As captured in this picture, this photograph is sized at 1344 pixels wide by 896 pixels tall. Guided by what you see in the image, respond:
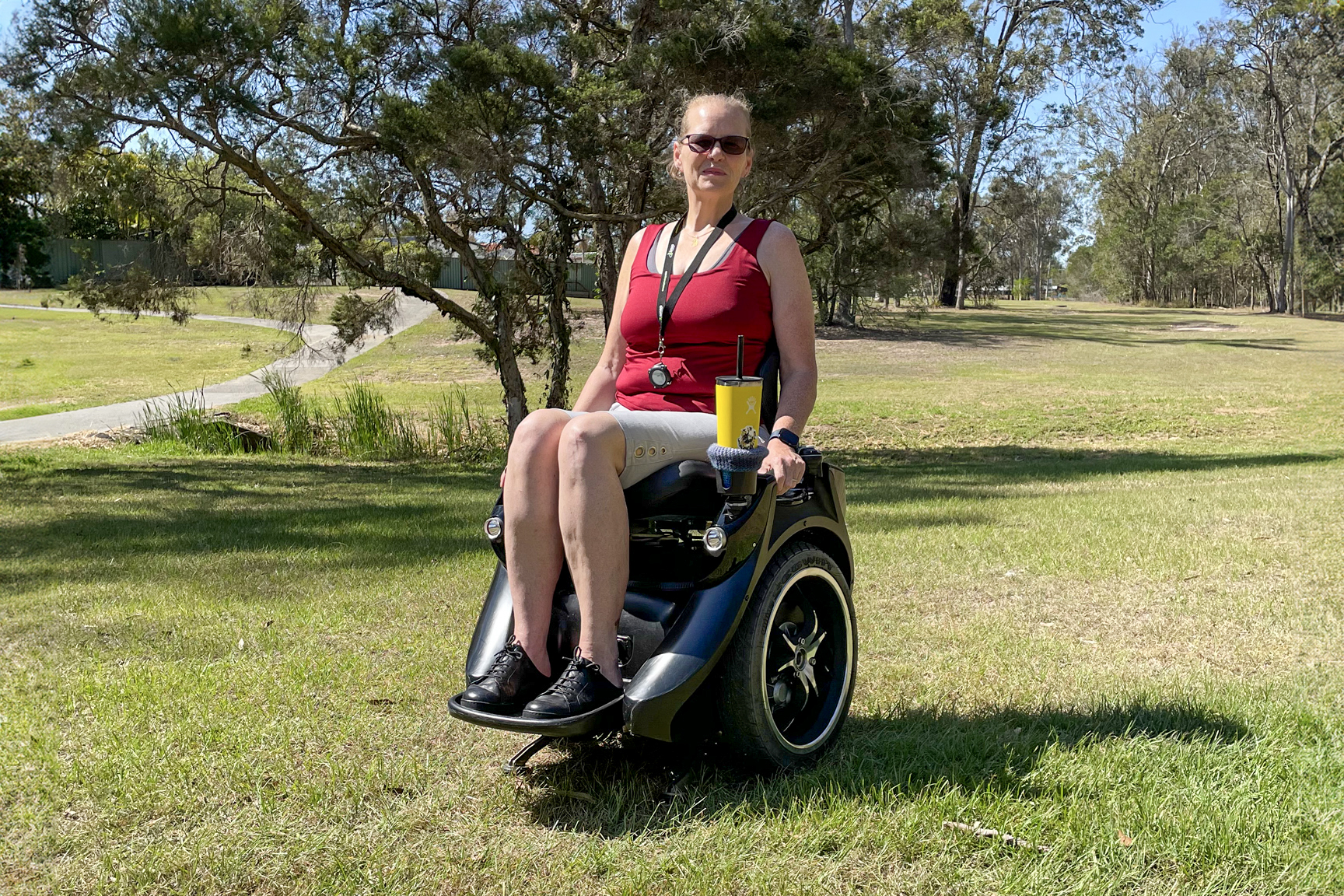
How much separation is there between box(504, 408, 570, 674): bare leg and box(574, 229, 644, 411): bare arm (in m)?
0.53

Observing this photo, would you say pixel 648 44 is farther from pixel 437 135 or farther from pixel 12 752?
pixel 12 752

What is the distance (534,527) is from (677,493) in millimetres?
406

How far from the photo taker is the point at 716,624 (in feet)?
10.5

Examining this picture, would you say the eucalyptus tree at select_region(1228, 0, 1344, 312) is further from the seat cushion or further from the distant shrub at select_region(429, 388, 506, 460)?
the seat cushion

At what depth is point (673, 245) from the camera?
376 centimetres

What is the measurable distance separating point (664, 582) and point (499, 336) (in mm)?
13648

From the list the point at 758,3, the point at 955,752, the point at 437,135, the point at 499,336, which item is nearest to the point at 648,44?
the point at 758,3

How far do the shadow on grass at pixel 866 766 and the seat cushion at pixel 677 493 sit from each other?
76 centimetres

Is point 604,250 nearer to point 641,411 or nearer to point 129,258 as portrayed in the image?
point 129,258

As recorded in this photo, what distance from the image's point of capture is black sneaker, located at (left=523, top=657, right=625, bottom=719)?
3104 mm

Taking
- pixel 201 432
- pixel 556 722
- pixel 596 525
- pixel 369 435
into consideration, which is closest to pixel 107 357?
pixel 201 432

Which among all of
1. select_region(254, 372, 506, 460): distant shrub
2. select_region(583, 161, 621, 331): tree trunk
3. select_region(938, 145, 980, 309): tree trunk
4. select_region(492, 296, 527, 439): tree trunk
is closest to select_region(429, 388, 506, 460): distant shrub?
select_region(254, 372, 506, 460): distant shrub

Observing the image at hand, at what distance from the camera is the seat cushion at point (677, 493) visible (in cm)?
333

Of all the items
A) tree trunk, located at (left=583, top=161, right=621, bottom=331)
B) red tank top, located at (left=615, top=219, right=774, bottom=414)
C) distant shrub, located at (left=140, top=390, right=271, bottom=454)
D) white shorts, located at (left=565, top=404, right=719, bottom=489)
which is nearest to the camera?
white shorts, located at (left=565, top=404, right=719, bottom=489)
